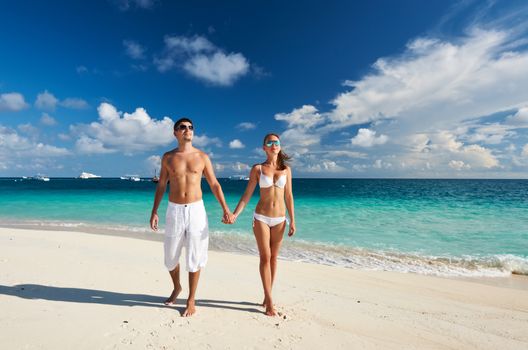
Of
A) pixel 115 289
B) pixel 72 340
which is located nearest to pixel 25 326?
pixel 72 340

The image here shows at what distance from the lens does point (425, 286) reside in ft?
22.5

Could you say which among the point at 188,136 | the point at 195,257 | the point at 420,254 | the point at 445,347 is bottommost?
the point at 420,254

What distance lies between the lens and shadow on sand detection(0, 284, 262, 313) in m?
4.40

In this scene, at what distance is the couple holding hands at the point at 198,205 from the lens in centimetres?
407

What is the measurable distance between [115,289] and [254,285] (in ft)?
8.31

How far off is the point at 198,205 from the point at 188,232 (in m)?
0.40

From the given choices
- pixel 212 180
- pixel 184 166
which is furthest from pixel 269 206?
pixel 184 166

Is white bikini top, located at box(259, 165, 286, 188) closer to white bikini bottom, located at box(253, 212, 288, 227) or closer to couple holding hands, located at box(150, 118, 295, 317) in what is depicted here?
couple holding hands, located at box(150, 118, 295, 317)

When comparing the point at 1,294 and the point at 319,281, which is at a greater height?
the point at 1,294

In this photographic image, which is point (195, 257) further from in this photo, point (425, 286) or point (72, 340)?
point (425, 286)

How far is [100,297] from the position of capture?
4602 millimetres

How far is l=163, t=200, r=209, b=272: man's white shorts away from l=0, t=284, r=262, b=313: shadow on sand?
83 cm

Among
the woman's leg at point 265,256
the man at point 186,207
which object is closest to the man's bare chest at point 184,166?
the man at point 186,207

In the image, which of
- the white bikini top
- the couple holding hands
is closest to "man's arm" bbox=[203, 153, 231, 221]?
the couple holding hands
